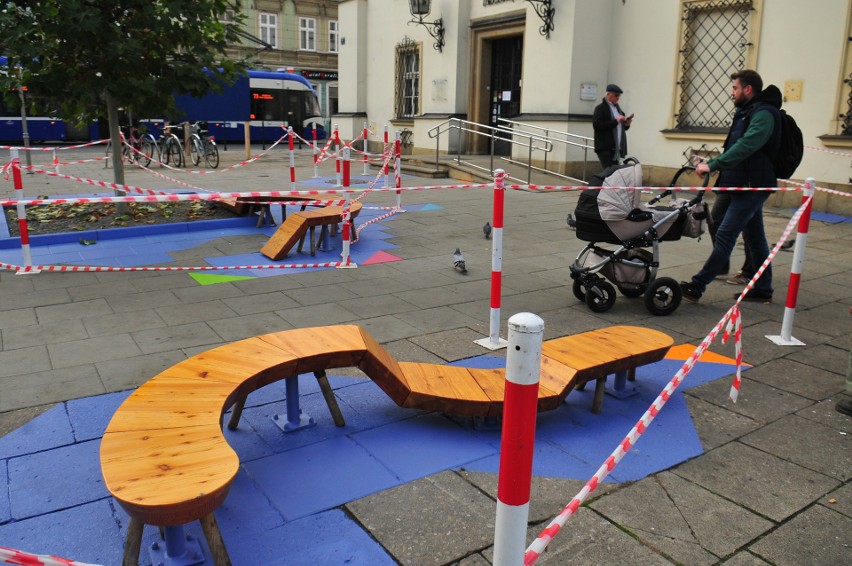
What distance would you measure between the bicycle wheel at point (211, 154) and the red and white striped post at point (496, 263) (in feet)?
52.7

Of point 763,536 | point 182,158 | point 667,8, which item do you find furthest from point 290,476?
point 182,158

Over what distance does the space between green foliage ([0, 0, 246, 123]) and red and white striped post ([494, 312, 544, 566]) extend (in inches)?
343

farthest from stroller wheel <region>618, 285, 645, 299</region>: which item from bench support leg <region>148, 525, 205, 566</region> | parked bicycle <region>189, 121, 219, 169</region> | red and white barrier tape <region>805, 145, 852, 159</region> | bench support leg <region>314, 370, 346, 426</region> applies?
parked bicycle <region>189, 121, 219, 169</region>

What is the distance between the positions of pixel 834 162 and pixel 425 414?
11.3 m

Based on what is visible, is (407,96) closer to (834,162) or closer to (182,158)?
(182,158)

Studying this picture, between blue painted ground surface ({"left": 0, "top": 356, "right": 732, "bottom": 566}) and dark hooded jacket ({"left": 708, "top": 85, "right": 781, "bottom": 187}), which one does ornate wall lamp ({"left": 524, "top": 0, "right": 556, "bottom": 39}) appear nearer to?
dark hooded jacket ({"left": 708, "top": 85, "right": 781, "bottom": 187})

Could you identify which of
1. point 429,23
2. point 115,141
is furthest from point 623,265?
point 429,23

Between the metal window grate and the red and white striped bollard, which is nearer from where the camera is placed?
the red and white striped bollard

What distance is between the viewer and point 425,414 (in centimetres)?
427

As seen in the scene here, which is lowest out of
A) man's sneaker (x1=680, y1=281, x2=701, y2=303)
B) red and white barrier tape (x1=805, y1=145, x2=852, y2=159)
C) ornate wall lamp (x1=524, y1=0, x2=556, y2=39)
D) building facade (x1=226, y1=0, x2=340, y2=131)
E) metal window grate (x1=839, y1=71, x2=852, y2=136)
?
man's sneaker (x1=680, y1=281, x2=701, y2=303)

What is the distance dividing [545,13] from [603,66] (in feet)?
5.87

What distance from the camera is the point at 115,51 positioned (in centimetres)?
909

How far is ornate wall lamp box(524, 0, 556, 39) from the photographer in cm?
1645

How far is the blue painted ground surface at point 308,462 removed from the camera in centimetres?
299
